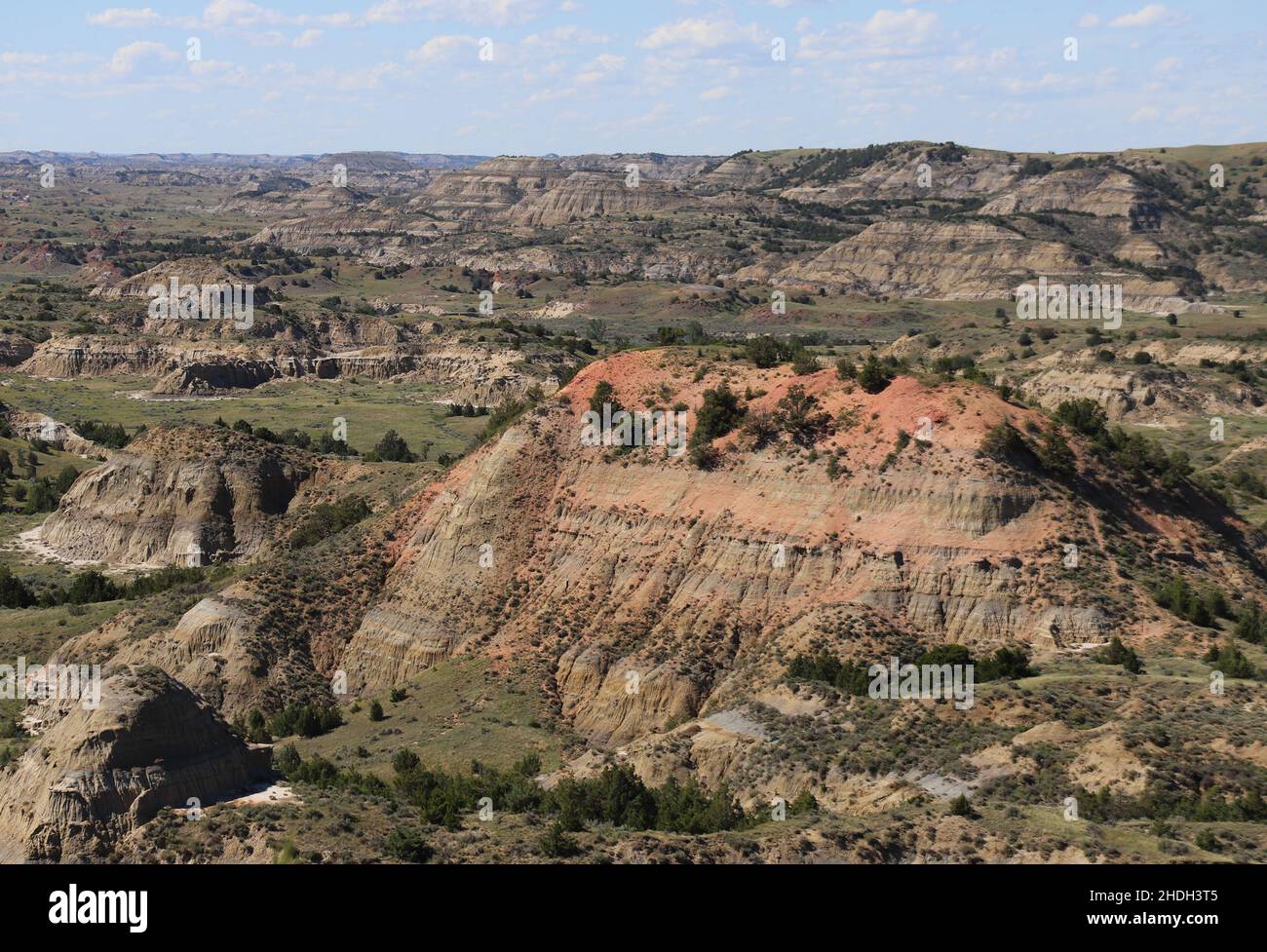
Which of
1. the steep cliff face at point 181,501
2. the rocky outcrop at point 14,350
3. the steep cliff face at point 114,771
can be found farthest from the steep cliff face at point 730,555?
the rocky outcrop at point 14,350

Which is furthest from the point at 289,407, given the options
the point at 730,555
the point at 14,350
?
the point at 730,555

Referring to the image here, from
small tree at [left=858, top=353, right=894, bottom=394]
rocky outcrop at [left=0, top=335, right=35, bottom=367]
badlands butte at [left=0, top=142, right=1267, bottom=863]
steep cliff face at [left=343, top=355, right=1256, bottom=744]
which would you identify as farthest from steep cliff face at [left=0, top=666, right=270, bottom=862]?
rocky outcrop at [left=0, top=335, right=35, bottom=367]

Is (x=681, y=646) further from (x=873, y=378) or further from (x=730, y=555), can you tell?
(x=873, y=378)
